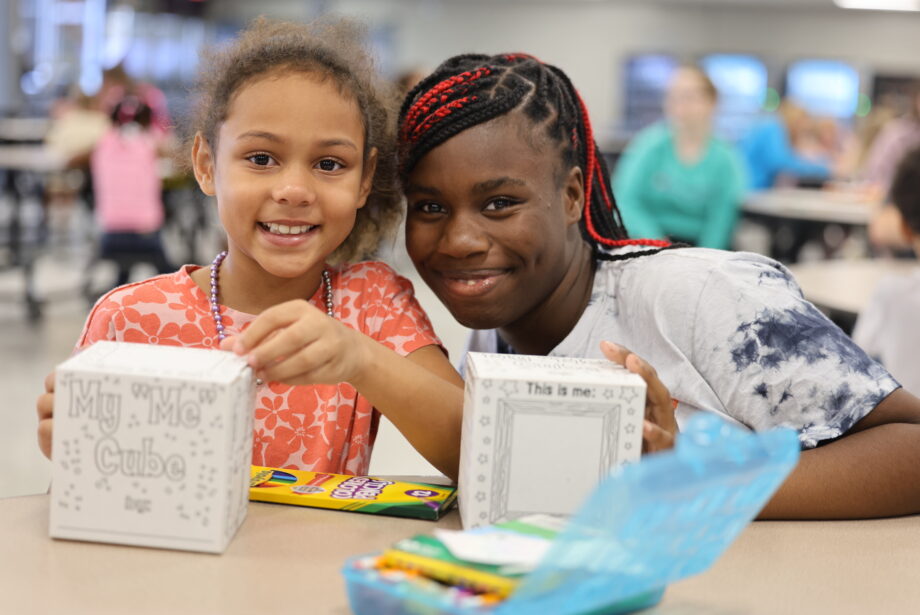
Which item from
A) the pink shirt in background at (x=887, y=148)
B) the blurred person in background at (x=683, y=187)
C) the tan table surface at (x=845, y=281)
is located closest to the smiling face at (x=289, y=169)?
the tan table surface at (x=845, y=281)

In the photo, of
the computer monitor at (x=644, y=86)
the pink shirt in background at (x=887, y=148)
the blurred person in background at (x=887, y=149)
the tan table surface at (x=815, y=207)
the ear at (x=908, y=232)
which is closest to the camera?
the ear at (x=908, y=232)

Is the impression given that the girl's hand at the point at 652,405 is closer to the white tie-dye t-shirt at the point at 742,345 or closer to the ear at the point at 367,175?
the white tie-dye t-shirt at the point at 742,345

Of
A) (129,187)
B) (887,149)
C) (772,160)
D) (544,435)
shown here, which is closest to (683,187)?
(129,187)

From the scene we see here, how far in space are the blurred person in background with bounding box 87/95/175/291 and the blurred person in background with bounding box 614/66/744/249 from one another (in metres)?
2.52

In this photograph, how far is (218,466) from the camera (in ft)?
3.18

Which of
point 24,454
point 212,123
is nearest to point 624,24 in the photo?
point 24,454

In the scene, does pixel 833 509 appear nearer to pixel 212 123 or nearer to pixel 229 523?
pixel 229 523

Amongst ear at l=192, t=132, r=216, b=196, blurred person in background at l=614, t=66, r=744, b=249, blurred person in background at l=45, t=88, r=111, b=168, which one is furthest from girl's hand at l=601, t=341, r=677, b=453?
blurred person in background at l=45, t=88, r=111, b=168

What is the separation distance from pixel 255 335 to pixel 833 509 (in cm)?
65

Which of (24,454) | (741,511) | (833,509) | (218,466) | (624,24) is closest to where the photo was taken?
(741,511)

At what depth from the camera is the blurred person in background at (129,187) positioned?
579cm

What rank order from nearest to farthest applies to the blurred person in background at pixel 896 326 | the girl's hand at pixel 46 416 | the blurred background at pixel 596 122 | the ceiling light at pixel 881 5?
the girl's hand at pixel 46 416 → the blurred person in background at pixel 896 326 → the blurred background at pixel 596 122 → the ceiling light at pixel 881 5

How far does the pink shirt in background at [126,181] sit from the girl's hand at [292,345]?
5014 mm

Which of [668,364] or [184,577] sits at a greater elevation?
[668,364]
